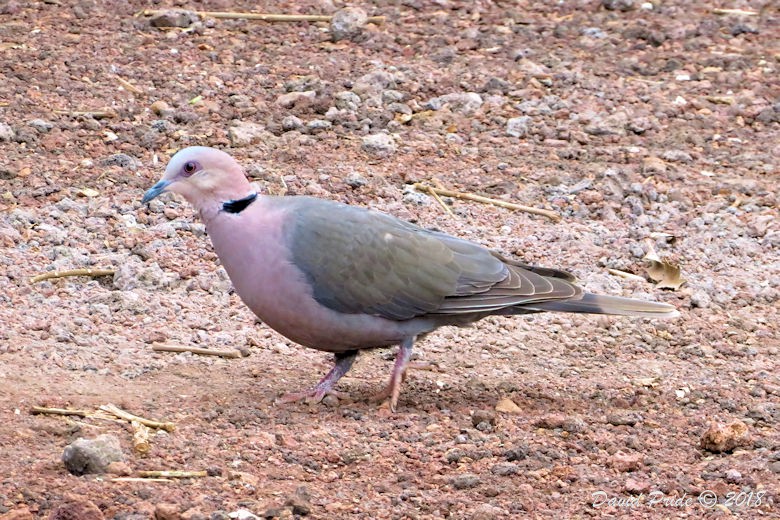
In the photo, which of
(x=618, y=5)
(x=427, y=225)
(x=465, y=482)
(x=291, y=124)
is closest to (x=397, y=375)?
(x=465, y=482)

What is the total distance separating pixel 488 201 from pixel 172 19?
2666 millimetres

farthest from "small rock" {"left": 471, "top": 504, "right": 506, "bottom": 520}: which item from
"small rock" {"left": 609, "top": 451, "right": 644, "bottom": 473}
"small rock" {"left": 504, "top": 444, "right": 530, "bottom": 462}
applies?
"small rock" {"left": 609, "top": 451, "right": 644, "bottom": 473}

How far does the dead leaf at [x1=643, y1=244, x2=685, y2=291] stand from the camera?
6297 mm

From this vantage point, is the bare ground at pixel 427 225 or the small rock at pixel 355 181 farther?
the small rock at pixel 355 181

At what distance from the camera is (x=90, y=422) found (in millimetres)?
4453

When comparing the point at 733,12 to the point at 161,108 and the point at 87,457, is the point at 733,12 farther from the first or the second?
the point at 87,457

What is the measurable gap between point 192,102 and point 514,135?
185cm

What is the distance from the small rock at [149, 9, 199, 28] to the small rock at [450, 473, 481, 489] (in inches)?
197

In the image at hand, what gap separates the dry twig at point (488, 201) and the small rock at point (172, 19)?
2326mm

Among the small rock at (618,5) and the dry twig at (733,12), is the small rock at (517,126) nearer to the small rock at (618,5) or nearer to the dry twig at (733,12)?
the small rock at (618,5)

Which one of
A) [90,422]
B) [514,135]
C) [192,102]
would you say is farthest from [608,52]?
[90,422]

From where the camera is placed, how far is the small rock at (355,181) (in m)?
6.87

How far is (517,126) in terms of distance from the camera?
7844 mm

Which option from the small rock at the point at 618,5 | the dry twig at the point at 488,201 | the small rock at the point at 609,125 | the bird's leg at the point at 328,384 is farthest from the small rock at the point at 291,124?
the small rock at the point at 618,5
